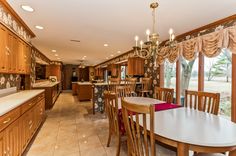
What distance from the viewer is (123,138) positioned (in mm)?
2500

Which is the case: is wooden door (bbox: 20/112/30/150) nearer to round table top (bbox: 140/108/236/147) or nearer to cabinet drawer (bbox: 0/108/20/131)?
cabinet drawer (bbox: 0/108/20/131)

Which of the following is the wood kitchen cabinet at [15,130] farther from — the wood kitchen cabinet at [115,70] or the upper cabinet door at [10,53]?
the wood kitchen cabinet at [115,70]

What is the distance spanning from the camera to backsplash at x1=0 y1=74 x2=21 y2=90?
2.70m

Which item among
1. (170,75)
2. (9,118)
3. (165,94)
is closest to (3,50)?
(9,118)

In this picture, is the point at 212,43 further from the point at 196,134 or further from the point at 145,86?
the point at 145,86

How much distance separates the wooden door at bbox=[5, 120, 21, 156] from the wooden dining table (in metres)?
1.72

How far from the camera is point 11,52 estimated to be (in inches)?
101

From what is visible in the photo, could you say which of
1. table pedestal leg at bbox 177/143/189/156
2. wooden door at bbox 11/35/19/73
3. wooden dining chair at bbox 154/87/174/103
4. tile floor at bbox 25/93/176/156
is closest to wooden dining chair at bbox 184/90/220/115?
wooden dining chair at bbox 154/87/174/103

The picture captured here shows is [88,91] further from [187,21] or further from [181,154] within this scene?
[181,154]

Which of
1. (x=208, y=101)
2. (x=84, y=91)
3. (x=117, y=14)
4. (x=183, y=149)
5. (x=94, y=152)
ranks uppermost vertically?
(x=117, y=14)

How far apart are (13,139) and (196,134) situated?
2.16m

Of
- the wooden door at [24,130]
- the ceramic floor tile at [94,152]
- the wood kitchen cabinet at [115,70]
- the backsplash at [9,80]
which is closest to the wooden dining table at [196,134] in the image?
the ceramic floor tile at [94,152]

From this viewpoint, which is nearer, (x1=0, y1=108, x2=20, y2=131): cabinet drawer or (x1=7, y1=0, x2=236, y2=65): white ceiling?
(x1=0, y1=108, x2=20, y2=131): cabinet drawer

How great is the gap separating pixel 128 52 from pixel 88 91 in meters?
2.84
